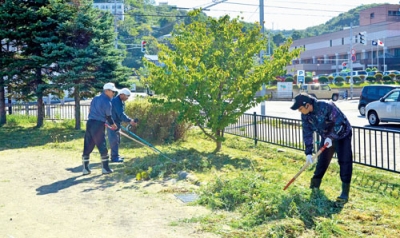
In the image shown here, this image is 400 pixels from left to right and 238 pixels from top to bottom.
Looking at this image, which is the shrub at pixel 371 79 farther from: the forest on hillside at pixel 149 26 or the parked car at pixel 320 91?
the forest on hillside at pixel 149 26

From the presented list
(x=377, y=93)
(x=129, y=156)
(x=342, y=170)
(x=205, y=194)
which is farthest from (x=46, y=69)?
(x=377, y=93)

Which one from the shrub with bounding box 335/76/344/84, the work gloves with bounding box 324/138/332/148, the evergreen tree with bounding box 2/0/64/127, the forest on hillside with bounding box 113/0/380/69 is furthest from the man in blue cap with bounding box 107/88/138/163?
the forest on hillside with bounding box 113/0/380/69

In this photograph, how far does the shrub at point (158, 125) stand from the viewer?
1301 centimetres

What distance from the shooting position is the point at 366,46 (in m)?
78.2

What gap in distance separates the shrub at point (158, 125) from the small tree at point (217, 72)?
1.77 m

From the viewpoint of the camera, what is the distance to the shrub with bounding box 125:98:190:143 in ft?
42.7

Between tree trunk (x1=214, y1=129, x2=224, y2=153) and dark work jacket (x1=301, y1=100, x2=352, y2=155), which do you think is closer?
dark work jacket (x1=301, y1=100, x2=352, y2=155)

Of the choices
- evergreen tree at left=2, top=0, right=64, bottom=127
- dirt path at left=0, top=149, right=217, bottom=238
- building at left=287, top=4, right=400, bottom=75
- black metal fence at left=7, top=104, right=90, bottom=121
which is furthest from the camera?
building at left=287, top=4, right=400, bottom=75

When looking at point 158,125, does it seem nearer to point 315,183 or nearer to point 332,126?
point 315,183

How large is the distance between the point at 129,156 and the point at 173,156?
1.31 metres

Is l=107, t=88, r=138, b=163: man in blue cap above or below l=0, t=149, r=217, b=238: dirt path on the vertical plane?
above

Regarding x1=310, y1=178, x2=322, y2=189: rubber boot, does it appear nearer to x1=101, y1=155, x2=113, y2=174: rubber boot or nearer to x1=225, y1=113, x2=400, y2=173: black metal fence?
x1=225, y1=113, x2=400, y2=173: black metal fence

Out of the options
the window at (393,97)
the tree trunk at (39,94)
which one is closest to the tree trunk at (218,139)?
the tree trunk at (39,94)

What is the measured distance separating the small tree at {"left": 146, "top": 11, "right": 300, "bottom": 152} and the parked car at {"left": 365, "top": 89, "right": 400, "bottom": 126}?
26.1 feet
